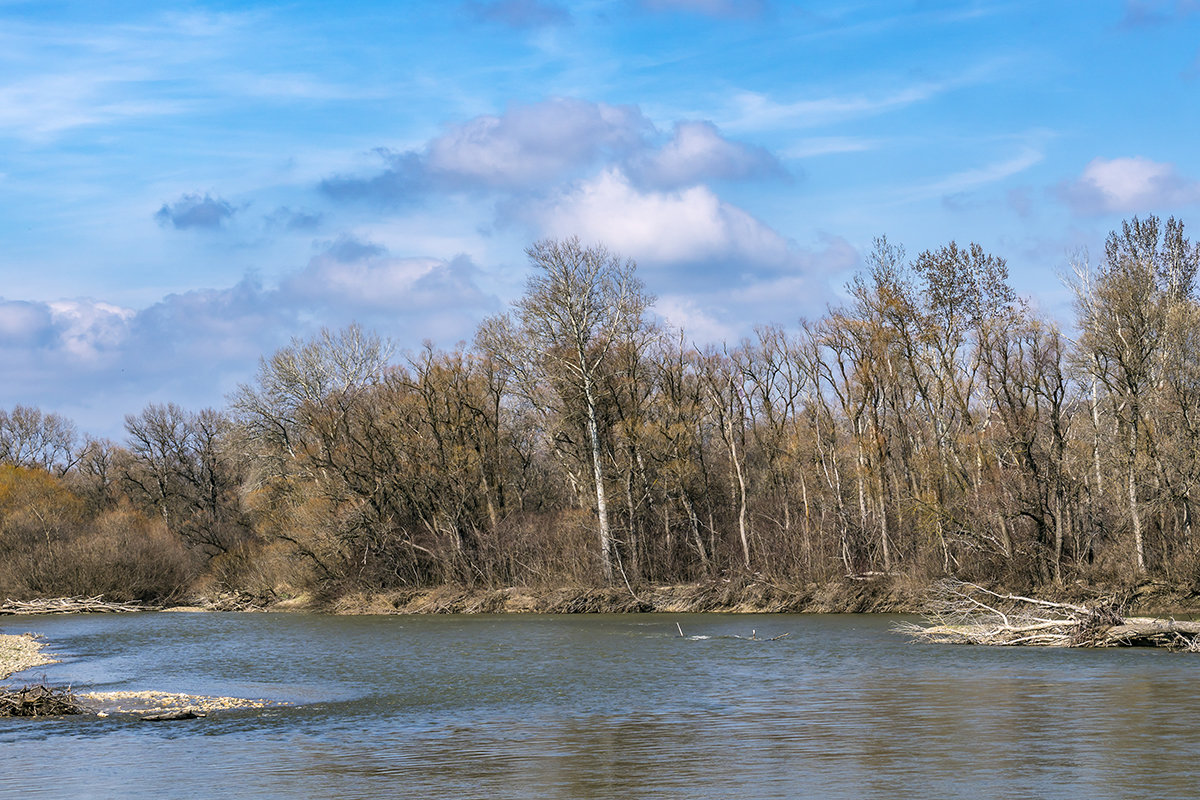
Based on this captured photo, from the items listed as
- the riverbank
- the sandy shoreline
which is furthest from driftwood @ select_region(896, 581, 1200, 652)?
the sandy shoreline

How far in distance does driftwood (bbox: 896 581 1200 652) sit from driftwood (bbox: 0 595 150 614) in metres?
57.9

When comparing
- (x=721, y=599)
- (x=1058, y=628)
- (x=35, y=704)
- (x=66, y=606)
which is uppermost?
(x=35, y=704)

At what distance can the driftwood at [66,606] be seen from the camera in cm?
7450

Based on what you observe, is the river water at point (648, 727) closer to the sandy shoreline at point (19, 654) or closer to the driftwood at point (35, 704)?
the driftwood at point (35, 704)

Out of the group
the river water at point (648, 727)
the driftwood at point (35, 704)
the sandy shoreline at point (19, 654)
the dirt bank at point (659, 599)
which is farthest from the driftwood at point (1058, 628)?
the sandy shoreline at point (19, 654)

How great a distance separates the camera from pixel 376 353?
3652 inches

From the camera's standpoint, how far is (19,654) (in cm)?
4362

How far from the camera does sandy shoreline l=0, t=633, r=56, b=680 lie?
37.9 metres

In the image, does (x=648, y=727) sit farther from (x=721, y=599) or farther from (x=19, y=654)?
(x=721, y=599)

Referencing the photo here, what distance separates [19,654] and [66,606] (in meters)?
35.5

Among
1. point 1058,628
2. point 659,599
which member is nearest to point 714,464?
point 659,599

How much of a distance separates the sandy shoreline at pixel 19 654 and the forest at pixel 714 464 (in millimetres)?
20329

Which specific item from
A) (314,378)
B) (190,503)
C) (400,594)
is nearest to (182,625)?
(400,594)

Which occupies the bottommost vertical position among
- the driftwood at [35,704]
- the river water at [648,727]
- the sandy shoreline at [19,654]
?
the river water at [648,727]
